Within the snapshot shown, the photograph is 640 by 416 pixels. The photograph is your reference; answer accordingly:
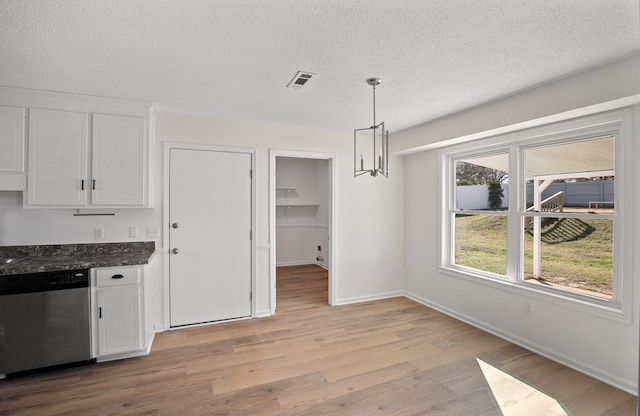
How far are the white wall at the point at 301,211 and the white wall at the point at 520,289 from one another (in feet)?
8.96

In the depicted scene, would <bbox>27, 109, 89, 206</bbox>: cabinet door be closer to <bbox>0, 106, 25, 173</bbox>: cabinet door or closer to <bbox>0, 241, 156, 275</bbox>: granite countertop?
<bbox>0, 106, 25, 173</bbox>: cabinet door

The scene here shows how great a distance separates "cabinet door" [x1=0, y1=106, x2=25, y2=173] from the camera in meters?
2.69

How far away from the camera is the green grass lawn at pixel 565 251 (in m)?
2.66

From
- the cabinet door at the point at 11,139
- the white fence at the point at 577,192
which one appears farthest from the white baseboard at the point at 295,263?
the cabinet door at the point at 11,139

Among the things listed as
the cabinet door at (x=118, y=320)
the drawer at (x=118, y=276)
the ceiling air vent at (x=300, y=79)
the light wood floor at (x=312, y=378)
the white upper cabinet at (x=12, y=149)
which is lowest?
the light wood floor at (x=312, y=378)

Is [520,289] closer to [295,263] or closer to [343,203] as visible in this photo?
[343,203]

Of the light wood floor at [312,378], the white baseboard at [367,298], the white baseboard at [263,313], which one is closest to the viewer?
the light wood floor at [312,378]

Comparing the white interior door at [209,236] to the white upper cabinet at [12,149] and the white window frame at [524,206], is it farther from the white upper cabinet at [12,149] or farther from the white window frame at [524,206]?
the white window frame at [524,206]

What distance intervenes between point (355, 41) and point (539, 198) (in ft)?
8.27

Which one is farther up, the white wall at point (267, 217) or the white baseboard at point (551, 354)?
the white wall at point (267, 217)

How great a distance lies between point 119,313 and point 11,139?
1818mm

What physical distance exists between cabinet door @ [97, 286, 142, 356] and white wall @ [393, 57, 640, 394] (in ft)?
11.8

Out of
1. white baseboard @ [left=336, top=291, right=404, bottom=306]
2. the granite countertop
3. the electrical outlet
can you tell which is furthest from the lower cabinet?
the electrical outlet

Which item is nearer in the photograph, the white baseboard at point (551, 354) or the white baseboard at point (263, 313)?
the white baseboard at point (551, 354)
